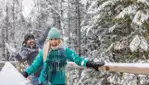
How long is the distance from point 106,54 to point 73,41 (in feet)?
74.2

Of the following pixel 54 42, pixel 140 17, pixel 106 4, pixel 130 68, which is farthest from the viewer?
pixel 106 4

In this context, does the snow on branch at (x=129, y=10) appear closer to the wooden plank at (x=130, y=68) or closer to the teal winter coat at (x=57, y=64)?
the teal winter coat at (x=57, y=64)

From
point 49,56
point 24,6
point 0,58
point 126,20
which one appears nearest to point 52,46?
point 49,56

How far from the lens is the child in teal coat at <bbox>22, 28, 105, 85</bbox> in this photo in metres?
4.81

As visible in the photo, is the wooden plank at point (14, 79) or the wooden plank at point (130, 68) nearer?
the wooden plank at point (130, 68)

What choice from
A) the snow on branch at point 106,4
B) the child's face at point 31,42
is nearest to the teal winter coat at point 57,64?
the child's face at point 31,42

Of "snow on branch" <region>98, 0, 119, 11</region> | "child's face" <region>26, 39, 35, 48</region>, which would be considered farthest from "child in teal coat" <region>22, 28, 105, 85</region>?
"snow on branch" <region>98, 0, 119, 11</region>

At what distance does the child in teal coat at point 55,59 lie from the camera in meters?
4.81

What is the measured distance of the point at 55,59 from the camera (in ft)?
16.0

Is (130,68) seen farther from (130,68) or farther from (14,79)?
(14,79)

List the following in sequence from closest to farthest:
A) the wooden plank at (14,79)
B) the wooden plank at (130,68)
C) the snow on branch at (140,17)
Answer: the wooden plank at (130,68) → the wooden plank at (14,79) → the snow on branch at (140,17)

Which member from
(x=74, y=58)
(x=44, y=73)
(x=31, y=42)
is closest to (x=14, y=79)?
(x=31, y=42)

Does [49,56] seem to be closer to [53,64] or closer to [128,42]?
[53,64]

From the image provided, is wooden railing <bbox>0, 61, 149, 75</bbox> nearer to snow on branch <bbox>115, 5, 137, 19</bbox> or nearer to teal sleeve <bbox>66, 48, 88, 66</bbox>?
teal sleeve <bbox>66, 48, 88, 66</bbox>
